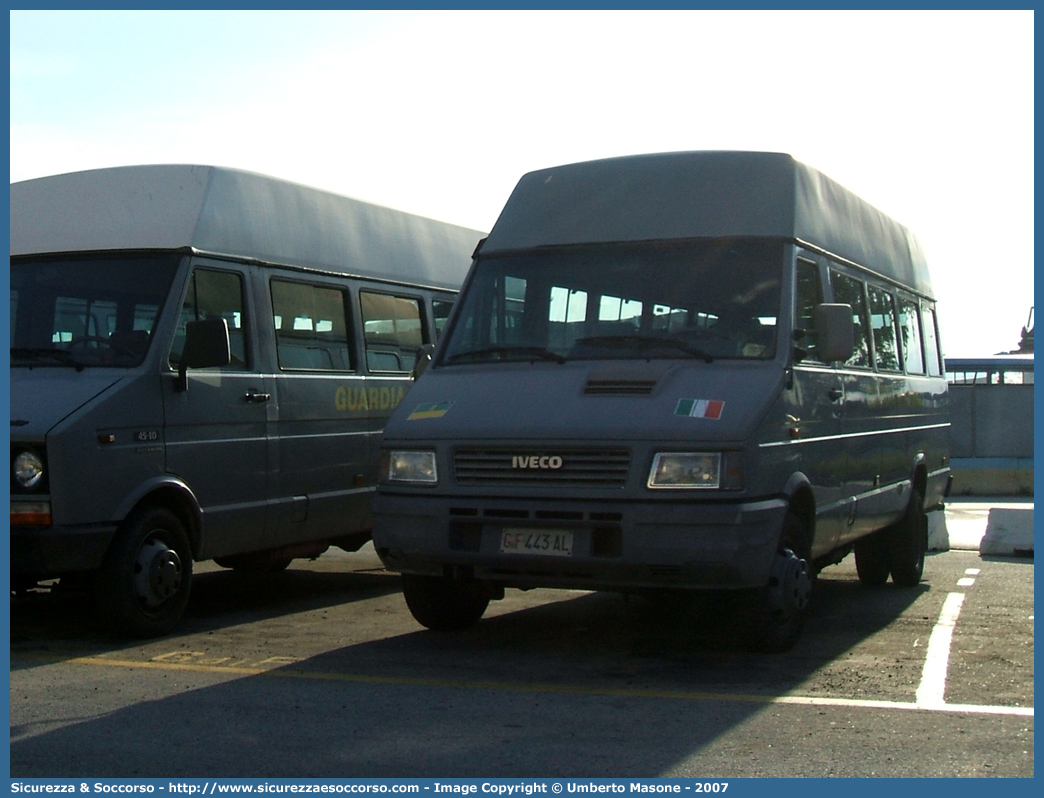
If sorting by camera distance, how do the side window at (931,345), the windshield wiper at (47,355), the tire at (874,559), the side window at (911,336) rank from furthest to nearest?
the side window at (931,345) < the tire at (874,559) < the side window at (911,336) < the windshield wiper at (47,355)

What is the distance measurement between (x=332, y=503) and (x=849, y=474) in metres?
3.62

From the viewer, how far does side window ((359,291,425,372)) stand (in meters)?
10.4

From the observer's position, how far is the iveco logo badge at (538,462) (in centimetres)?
701

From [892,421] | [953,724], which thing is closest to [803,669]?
[953,724]

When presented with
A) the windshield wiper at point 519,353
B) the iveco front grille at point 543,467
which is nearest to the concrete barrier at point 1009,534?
the windshield wiper at point 519,353

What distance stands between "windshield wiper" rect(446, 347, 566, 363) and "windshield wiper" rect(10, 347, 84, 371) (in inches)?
86.4

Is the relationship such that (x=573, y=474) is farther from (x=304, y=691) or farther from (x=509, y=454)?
(x=304, y=691)

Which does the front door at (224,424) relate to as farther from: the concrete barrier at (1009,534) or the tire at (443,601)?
the concrete barrier at (1009,534)

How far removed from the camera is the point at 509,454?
281 inches

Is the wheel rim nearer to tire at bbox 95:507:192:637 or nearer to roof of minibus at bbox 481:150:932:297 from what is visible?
tire at bbox 95:507:192:637

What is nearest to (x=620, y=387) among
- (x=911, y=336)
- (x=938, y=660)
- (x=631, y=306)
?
(x=631, y=306)

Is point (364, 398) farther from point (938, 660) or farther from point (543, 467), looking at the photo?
point (938, 660)

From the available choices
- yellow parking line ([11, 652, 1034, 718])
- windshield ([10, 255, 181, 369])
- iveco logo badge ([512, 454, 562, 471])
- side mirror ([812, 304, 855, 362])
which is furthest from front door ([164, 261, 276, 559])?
side mirror ([812, 304, 855, 362])

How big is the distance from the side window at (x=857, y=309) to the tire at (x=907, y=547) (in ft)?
6.20
